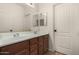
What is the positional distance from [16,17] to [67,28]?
2.50 ft

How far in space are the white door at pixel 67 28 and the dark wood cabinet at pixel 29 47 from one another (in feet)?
0.69

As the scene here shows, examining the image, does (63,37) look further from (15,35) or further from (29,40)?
(15,35)

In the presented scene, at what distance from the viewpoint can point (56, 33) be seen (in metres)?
1.38

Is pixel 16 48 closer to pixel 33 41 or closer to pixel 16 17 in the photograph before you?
pixel 33 41

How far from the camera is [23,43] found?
1.21 metres

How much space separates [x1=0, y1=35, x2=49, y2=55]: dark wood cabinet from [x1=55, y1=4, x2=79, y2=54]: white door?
0.21 meters

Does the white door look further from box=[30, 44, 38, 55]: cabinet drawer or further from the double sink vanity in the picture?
box=[30, 44, 38, 55]: cabinet drawer

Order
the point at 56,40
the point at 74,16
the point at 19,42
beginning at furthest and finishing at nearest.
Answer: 1. the point at 56,40
2. the point at 74,16
3. the point at 19,42

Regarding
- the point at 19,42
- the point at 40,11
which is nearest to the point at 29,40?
the point at 19,42

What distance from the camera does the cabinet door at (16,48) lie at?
0.95 meters

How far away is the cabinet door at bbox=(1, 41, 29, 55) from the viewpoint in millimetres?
948

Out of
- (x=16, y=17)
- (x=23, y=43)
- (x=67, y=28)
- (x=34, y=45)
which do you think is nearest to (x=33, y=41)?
(x=34, y=45)
